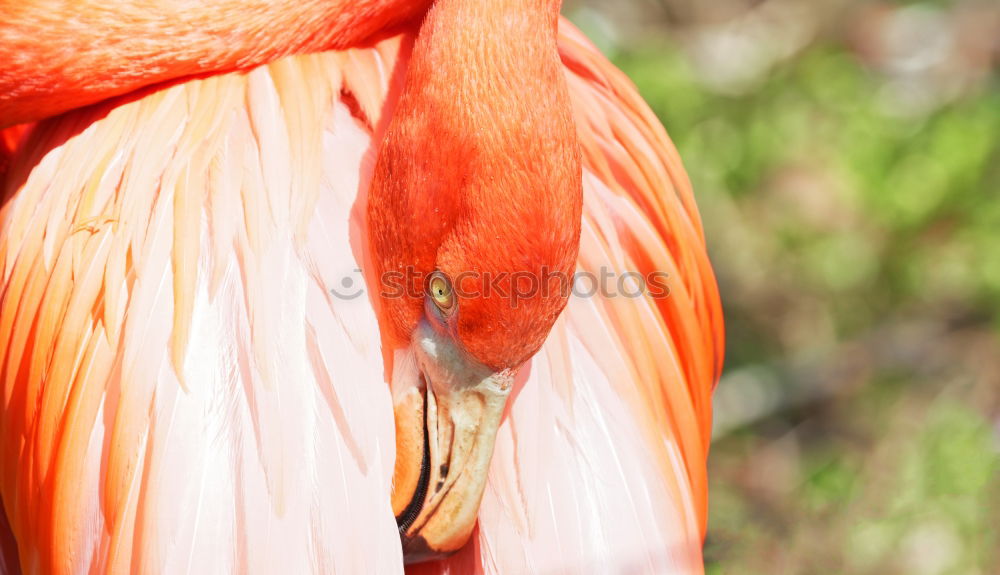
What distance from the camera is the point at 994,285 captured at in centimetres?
317

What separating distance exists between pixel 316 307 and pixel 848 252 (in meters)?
2.16

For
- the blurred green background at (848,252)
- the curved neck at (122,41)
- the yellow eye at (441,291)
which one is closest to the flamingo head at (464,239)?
the yellow eye at (441,291)

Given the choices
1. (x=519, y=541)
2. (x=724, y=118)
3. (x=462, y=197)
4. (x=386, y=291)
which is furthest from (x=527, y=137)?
(x=724, y=118)

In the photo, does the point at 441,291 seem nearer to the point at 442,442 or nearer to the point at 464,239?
the point at 464,239

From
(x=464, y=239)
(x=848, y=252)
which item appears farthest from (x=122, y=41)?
(x=848, y=252)

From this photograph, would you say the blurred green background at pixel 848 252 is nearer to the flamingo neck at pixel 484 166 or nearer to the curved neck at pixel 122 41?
the flamingo neck at pixel 484 166

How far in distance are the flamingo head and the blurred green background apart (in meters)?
1.32

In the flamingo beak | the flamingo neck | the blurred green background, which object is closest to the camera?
the flamingo neck

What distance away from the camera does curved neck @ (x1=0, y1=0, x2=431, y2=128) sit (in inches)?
58.9

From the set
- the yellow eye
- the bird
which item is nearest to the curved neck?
the bird

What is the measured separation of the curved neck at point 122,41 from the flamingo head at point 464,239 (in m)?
0.22

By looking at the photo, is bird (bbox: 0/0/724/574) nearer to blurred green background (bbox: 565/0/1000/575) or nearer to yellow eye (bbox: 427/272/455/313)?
yellow eye (bbox: 427/272/455/313)

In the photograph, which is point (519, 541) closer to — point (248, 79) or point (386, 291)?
point (386, 291)

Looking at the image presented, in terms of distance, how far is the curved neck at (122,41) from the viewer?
58.9 inches
